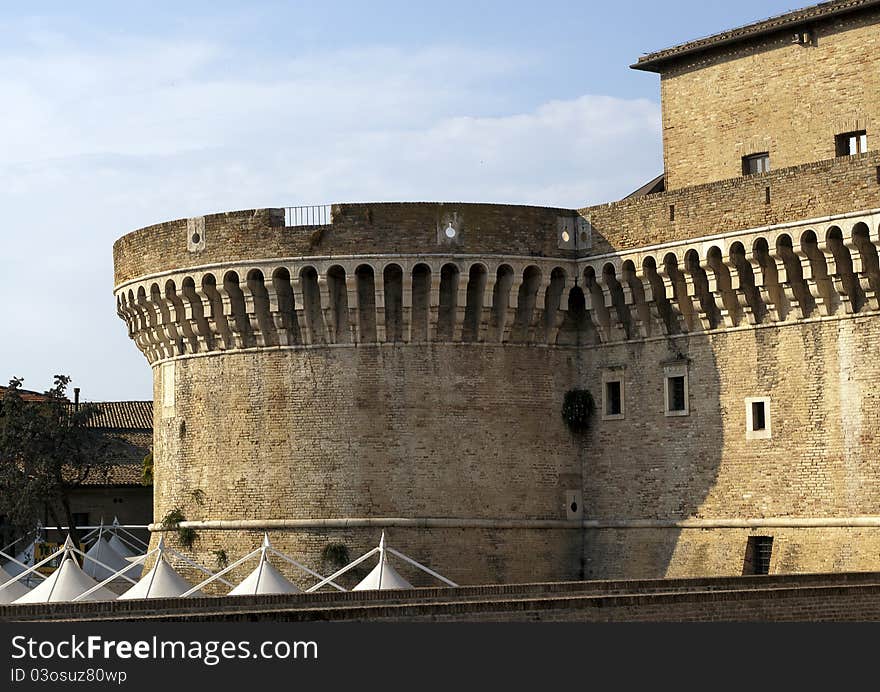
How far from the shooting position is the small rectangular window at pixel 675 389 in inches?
1251

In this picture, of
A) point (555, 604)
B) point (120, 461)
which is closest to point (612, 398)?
point (555, 604)

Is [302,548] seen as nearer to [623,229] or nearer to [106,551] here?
[623,229]

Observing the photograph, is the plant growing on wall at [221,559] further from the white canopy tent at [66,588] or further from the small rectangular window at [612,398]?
the small rectangular window at [612,398]

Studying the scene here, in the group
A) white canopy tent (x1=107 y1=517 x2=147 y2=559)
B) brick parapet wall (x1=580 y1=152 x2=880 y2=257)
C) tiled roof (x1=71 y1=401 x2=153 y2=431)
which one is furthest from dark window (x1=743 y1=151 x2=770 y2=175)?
tiled roof (x1=71 y1=401 x2=153 y2=431)

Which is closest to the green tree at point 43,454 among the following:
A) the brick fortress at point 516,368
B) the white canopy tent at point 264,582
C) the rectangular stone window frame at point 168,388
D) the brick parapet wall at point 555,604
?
the rectangular stone window frame at point 168,388

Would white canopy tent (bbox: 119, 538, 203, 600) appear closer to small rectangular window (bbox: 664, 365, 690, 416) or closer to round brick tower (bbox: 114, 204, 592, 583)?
round brick tower (bbox: 114, 204, 592, 583)

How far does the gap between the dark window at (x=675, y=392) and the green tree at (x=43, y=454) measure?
2031 centimetres

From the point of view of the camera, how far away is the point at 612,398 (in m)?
33.1

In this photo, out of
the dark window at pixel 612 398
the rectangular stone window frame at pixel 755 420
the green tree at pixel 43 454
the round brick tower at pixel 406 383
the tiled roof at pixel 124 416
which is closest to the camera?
the rectangular stone window frame at pixel 755 420

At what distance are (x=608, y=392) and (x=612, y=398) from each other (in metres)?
0.12

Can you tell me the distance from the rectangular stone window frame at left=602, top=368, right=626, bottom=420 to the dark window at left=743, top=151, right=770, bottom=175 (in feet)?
16.7

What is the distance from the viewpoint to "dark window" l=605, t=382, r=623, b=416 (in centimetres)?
3300

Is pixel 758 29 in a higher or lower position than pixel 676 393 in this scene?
higher

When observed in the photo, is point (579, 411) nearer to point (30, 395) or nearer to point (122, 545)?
point (122, 545)
